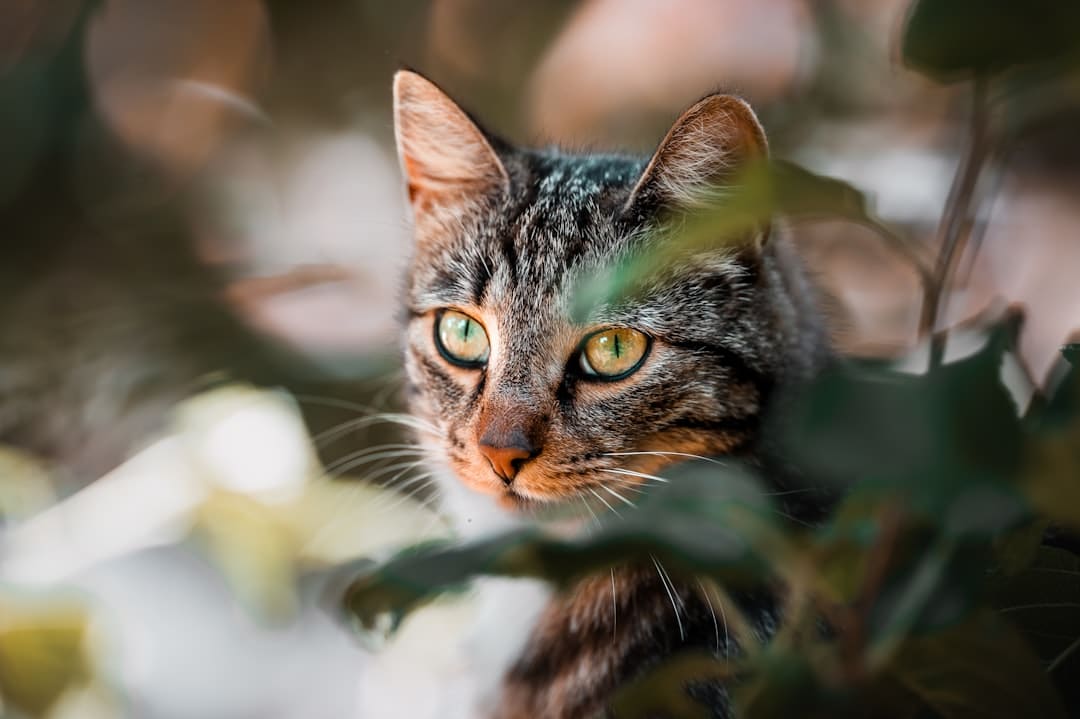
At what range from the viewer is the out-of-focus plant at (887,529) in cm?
38

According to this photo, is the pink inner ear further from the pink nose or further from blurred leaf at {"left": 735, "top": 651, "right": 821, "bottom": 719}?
blurred leaf at {"left": 735, "top": 651, "right": 821, "bottom": 719}

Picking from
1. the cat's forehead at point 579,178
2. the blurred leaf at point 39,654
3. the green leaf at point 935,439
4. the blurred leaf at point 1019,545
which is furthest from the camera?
the blurred leaf at point 39,654

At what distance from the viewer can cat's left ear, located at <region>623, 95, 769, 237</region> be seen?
33.3 inches

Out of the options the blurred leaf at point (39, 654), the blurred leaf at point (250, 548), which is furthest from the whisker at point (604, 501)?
the blurred leaf at point (39, 654)

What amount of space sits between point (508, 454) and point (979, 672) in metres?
0.51

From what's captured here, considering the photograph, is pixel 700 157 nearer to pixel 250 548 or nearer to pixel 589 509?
pixel 589 509

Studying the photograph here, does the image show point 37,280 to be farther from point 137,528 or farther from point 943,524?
point 943,524

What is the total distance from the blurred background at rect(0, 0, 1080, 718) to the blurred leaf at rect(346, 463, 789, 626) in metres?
0.55

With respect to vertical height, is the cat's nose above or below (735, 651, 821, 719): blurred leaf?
below

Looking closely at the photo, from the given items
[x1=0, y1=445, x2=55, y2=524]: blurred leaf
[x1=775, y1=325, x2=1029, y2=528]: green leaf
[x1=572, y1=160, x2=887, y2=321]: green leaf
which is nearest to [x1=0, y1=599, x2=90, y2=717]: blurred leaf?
[x1=0, y1=445, x2=55, y2=524]: blurred leaf

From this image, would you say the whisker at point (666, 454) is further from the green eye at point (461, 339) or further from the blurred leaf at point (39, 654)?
the blurred leaf at point (39, 654)

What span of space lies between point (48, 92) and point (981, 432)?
198 cm

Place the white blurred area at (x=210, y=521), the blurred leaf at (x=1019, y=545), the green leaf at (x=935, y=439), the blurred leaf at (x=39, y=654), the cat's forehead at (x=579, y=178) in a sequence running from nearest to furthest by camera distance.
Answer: the green leaf at (x=935, y=439)
the blurred leaf at (x=1019, y=545)
the cat's forehead at (x=579, y=178)
the blurred leaf at (x=39, y=654)
the white blurred area at (x=210, y=521)

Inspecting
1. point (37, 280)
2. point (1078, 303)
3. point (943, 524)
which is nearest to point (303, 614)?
point (37, 280)
